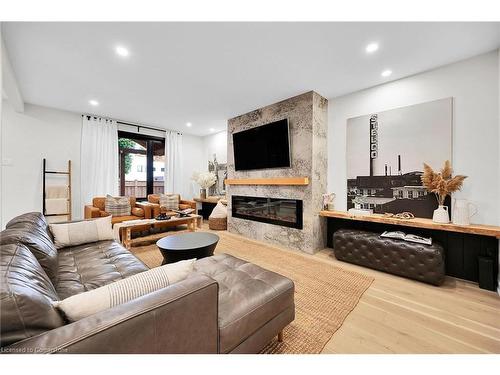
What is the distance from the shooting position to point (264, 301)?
1177 mm

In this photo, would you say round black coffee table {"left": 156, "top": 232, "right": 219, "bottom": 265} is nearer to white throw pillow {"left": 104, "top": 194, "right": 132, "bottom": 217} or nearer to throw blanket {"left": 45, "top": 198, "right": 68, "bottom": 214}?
white throw pillow {"left": 104, "top": 194, "right": 132, "bottom": 217}

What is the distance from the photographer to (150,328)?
73 cm

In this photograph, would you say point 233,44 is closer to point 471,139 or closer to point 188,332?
point 188,332

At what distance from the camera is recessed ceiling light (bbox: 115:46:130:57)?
2.09m

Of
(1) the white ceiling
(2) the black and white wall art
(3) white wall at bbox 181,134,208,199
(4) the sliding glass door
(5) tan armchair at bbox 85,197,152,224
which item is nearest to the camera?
(1) the white ceiling

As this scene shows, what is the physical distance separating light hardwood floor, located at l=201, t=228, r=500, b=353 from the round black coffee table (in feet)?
4.51

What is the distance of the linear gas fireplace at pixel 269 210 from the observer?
3.31 meters

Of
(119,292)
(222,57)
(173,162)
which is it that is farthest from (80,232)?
(173,162)

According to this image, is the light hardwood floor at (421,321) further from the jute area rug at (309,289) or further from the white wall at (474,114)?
the white wall at (474,114)

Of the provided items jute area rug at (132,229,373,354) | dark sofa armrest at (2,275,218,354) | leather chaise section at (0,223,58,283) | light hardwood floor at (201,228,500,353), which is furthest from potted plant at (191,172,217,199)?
dark sofa armrest at (2,275,218,354)

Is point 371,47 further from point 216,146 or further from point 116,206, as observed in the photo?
point 116,206

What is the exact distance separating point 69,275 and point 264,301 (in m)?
1.49
